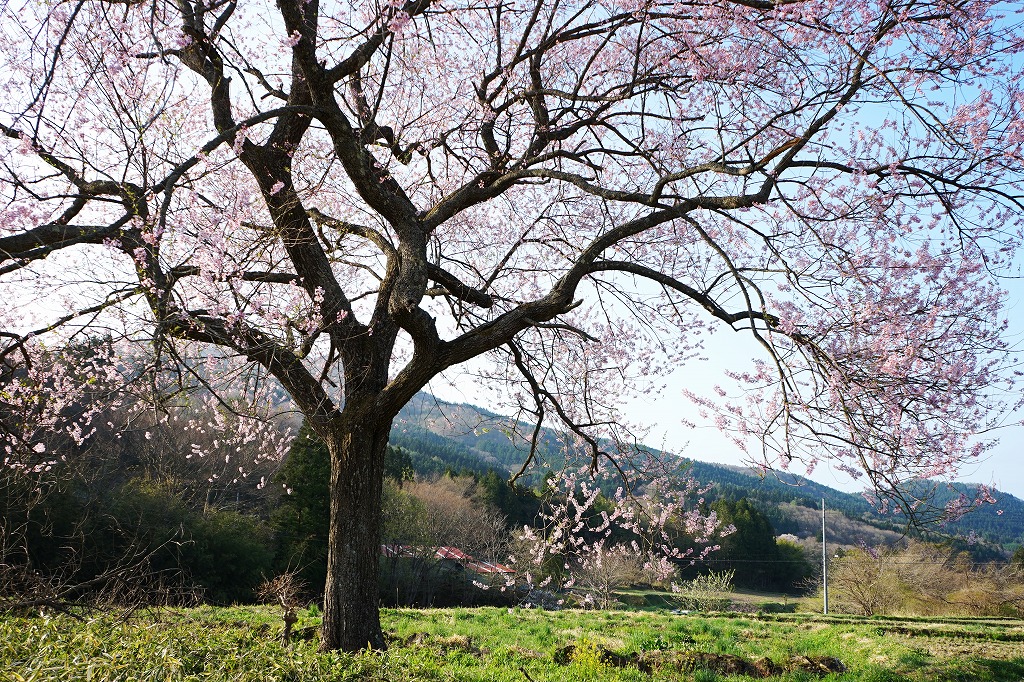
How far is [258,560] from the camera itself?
1911 centimetres

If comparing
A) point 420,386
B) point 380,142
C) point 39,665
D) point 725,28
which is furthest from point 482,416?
point 39,665

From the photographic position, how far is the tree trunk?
5.35 metres

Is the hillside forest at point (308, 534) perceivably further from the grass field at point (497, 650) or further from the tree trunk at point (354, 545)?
the tree trunk at point (354, 545)

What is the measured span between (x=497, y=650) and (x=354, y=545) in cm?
264

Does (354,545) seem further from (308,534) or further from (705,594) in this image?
(308,534)

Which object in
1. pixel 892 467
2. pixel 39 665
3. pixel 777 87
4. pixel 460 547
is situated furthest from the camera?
pixel 460 547

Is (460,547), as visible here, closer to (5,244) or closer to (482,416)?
(482,416)

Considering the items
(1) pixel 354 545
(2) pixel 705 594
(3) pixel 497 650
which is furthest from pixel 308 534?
(1) pixel 354 545

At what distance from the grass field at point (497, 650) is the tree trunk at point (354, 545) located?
30 centimetres

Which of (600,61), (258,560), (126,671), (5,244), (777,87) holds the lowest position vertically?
(258,560)

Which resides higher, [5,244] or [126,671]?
[5,244]

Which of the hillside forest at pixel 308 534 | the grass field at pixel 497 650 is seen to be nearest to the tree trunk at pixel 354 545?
the grass field at pixel 497 650

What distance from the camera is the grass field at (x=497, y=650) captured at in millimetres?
2875

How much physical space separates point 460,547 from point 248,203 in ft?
79.2
